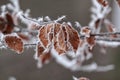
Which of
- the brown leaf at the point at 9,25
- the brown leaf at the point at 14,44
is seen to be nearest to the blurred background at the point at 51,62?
the brown leaf at the point at 9,25

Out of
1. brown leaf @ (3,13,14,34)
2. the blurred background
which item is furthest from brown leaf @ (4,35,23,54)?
the blurred background

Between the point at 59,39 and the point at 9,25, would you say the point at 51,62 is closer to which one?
the point at 9,25

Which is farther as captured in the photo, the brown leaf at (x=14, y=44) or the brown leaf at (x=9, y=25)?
the brown leaf at (x=9, y=25)

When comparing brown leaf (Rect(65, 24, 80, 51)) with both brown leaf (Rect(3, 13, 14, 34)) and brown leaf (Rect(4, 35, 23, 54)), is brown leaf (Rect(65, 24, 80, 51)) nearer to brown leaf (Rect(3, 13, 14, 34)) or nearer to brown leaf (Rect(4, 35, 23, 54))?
brown leaf (Rect(4, 35, 23, 54))

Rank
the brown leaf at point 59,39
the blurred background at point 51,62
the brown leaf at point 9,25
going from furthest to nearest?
the blurred background at point 51,62 < the brown leaf at point 9,25 < the brown leaf at point 59,39

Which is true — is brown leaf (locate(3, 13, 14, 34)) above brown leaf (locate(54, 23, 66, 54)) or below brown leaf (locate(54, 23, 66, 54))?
above

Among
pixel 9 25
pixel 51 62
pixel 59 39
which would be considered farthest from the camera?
pixel 51 62

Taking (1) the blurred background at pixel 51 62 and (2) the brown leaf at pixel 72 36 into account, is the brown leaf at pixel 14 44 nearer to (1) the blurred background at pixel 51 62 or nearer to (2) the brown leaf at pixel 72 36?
(2) the brown leaf at pixel 72 36

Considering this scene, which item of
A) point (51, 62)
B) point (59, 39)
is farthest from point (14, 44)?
point (51, 62)

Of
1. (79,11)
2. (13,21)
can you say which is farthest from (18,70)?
(13,21)
